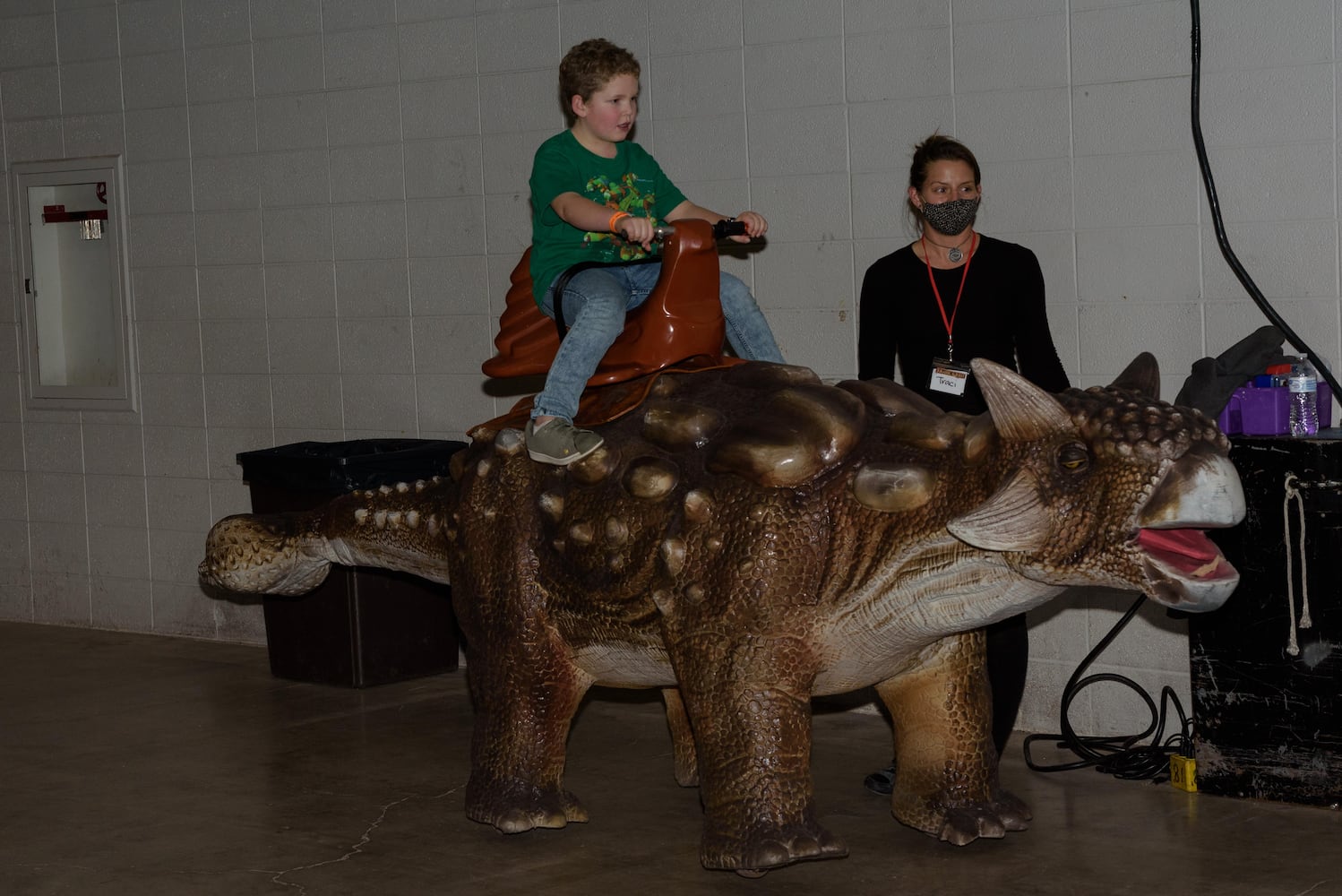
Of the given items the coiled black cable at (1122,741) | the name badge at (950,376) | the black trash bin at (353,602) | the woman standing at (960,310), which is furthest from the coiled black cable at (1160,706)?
the black trash bin at (353,602)

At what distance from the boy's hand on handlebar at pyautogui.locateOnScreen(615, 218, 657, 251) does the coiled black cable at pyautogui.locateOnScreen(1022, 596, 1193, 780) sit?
1935 millimetres

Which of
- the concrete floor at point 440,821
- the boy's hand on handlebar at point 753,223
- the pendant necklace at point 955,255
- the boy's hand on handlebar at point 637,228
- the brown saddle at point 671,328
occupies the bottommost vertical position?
the concrete floor at point 440,821

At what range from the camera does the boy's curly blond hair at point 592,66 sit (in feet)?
13.7

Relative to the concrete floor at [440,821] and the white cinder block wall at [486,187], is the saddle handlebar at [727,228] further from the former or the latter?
the concrete floor at [440,821]

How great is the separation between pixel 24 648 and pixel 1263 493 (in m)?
5.16

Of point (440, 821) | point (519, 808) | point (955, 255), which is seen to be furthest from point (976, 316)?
point (440, 821)

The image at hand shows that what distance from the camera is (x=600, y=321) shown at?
13.3 ft

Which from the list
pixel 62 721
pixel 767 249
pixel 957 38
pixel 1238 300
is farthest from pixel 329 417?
pixel 1238 300

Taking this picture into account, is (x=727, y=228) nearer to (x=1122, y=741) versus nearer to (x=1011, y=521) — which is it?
(x=1011, y=521)

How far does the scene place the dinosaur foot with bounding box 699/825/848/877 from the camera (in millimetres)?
3629

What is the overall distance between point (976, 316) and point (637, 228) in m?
1.03

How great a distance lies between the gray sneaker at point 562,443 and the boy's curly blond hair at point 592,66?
34.4 inches

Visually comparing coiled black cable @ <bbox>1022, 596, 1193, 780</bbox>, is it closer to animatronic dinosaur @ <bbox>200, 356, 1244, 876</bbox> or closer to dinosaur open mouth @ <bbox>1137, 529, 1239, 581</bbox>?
animatronic dinosaur @ <bbox>200, 356, 1244, 876</bbox>

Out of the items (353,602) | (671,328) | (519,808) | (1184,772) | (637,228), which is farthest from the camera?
(353,602)
